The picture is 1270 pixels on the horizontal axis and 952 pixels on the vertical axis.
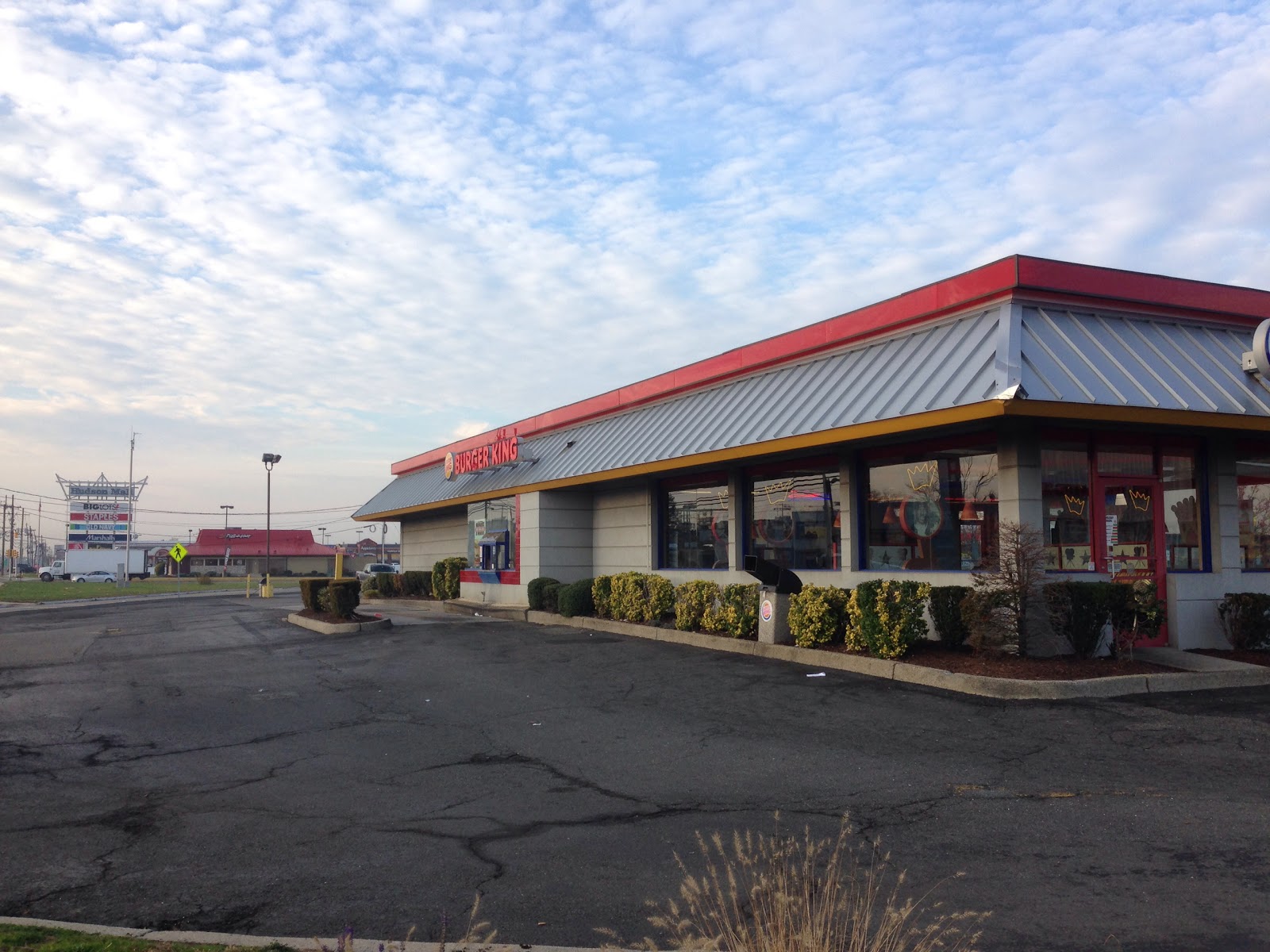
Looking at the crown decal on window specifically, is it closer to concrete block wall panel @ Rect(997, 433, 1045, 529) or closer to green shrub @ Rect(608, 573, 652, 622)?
concrete block wall panel @ Rect(997, 433, 1045, 529)

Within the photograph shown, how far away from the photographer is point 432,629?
854 inches

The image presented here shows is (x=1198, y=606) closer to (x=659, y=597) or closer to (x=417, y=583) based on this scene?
(x=659, y=597)

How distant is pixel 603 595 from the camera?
21344mm

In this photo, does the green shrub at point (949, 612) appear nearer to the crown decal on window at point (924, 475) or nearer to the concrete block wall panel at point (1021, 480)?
the concrete block wall panel at point (1021, 480)

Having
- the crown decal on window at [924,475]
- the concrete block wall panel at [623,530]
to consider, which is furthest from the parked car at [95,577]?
the crown decal on window at [924,475]

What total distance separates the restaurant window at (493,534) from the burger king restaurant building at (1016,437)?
846cm

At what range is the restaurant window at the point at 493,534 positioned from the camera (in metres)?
26.6

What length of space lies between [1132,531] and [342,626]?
1546 cm

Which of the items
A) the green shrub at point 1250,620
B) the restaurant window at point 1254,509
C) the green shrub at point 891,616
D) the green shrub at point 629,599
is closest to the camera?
the green shrub at point 891,616

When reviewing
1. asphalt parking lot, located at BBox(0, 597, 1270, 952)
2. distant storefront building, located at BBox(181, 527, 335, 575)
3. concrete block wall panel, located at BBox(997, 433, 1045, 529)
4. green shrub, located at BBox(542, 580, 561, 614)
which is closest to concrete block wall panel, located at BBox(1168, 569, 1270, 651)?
concrete block wall panel, located at BBox(997, 433, 1045, 529)

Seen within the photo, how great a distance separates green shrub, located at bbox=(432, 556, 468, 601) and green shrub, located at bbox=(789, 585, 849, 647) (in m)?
17.4

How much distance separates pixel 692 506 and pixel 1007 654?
374 inches

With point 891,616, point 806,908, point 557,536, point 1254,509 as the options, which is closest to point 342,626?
point 557,536

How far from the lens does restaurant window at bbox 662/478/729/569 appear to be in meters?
20.0
